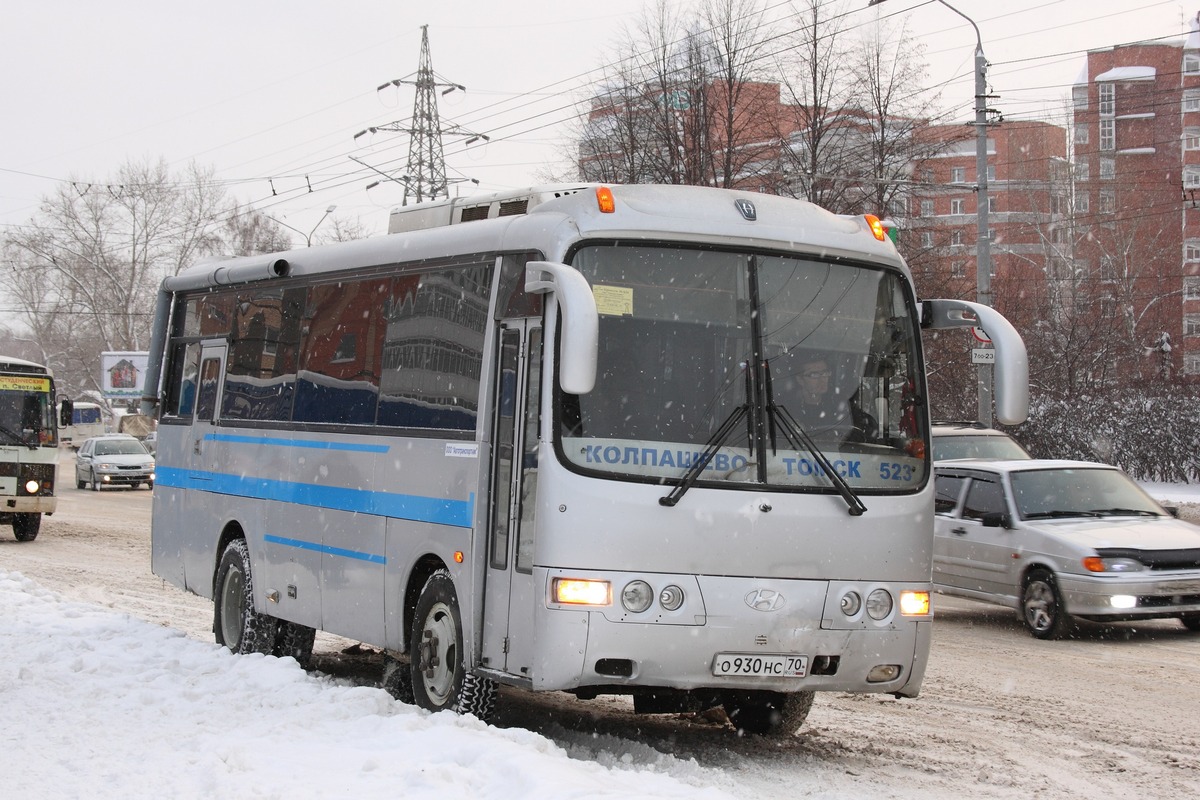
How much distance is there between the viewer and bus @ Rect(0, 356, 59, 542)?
24.7 m

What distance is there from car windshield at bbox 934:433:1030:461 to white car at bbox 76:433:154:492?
104 ft

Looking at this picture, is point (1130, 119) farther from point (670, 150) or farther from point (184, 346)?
point (184, 346)

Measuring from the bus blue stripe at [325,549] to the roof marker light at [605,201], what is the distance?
9.17ft

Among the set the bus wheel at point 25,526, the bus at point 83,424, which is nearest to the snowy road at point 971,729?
the bus wheel at point 25,526

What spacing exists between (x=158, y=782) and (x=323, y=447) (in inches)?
165

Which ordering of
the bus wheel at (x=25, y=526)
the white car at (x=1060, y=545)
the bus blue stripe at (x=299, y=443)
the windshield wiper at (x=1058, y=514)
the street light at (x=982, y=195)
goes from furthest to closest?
the street light at (x=982, y=195), the bus wheel at (x=25, y=526), the windshield wiper at (x=1058, y=514), the white car at (x=1060, y=545), the bus blue stripe at (x=299, y=443)

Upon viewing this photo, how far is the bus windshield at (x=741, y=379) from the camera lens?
771cm

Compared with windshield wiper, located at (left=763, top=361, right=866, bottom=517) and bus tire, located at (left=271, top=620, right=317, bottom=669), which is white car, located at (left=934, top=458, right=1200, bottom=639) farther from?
windshield wiper, located at (left=763, top=361, right=866, bottom=517)

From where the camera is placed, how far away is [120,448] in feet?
152

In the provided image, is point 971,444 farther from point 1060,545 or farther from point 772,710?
point 772,710

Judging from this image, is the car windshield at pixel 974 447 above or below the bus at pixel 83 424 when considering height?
below

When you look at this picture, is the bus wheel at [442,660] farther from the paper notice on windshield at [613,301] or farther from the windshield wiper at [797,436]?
the windshield wiper at [797,436]

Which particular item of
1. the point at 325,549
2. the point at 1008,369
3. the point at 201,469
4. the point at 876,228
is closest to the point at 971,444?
the point at 201,469

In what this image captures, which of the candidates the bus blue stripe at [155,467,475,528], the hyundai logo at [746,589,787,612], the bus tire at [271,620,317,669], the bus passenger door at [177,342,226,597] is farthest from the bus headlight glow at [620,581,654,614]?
the bus passenger door at [177,342,226,597]
